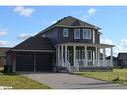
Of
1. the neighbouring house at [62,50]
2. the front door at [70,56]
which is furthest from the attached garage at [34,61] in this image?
the front door at [70,56]

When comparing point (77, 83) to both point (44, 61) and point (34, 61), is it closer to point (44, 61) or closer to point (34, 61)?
point (34, 61)

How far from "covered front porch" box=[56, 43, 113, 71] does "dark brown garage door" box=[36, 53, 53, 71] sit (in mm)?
2374

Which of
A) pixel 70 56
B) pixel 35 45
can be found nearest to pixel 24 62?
pixel 35 45

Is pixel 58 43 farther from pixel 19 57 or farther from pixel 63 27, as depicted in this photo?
pixel 19 57

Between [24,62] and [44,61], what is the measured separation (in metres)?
2.67

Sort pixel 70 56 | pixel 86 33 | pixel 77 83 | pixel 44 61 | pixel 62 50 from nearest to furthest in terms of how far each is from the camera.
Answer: pixel 77 83 < pixel 62 50 < pixel 70 56 < pixel 86 33 < pixel 44 61

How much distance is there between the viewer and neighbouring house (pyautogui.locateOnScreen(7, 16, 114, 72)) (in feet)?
141

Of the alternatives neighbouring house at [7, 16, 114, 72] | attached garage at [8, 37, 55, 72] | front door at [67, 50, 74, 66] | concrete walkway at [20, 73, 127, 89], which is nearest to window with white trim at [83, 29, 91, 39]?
neighbouring house at [7, 16, 114, 72]

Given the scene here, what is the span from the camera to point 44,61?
46.4m

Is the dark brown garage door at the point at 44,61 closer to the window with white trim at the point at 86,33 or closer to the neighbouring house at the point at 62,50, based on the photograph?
the neighbouring house at the point at 62,50

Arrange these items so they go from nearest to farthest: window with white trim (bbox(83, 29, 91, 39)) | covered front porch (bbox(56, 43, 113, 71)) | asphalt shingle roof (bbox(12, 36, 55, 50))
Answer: covered front porch (bbox(56, 43, 113, 71)) → asphalt shingle roof (bbox(12, 36, 55, 50)) → window with white trim (bbox(83, 29, 91, 39))

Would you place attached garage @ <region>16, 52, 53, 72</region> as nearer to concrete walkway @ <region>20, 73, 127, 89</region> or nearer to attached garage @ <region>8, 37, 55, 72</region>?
attached garage @ <region>8, 37, 55, 72</region>
